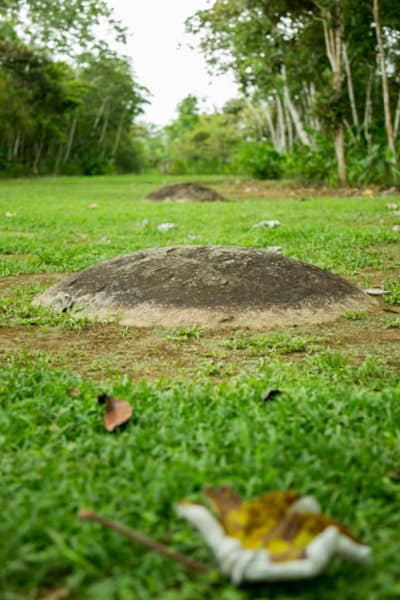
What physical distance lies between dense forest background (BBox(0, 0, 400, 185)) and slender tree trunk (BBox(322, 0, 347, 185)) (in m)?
0.03

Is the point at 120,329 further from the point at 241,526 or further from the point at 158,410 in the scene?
the point at 241,526

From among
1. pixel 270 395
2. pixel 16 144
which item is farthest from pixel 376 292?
pixel 16 144

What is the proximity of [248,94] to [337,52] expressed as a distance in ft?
26.9

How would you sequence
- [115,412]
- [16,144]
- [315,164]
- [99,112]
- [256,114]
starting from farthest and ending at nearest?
[99,112], [256,114], [16,144], [315,164], [115,412]

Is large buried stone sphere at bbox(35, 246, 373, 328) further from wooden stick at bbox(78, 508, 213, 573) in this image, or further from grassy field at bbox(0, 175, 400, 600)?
wooden stick at bbox(78, 508, 213, 573)

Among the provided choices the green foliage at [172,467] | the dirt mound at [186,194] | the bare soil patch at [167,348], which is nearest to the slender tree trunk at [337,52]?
the dirt mound at [186,194]

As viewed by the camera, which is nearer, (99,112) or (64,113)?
(64,113)

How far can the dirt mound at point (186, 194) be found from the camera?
14414 millimetres

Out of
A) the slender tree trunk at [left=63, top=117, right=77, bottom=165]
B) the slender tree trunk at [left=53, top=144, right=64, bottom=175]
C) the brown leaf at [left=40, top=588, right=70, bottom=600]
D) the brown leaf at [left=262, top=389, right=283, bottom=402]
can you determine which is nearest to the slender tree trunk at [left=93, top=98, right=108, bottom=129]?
the slender tree trunk at [left=63, top=117, right=77, bottom=165]

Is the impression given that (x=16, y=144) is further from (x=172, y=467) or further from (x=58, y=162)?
(x=172, y=467)

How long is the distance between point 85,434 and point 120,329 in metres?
1.48

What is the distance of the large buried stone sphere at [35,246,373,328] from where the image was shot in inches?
143

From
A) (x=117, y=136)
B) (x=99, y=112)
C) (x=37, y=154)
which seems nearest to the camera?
(x=37, y=154)

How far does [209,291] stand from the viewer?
12.2 ft
